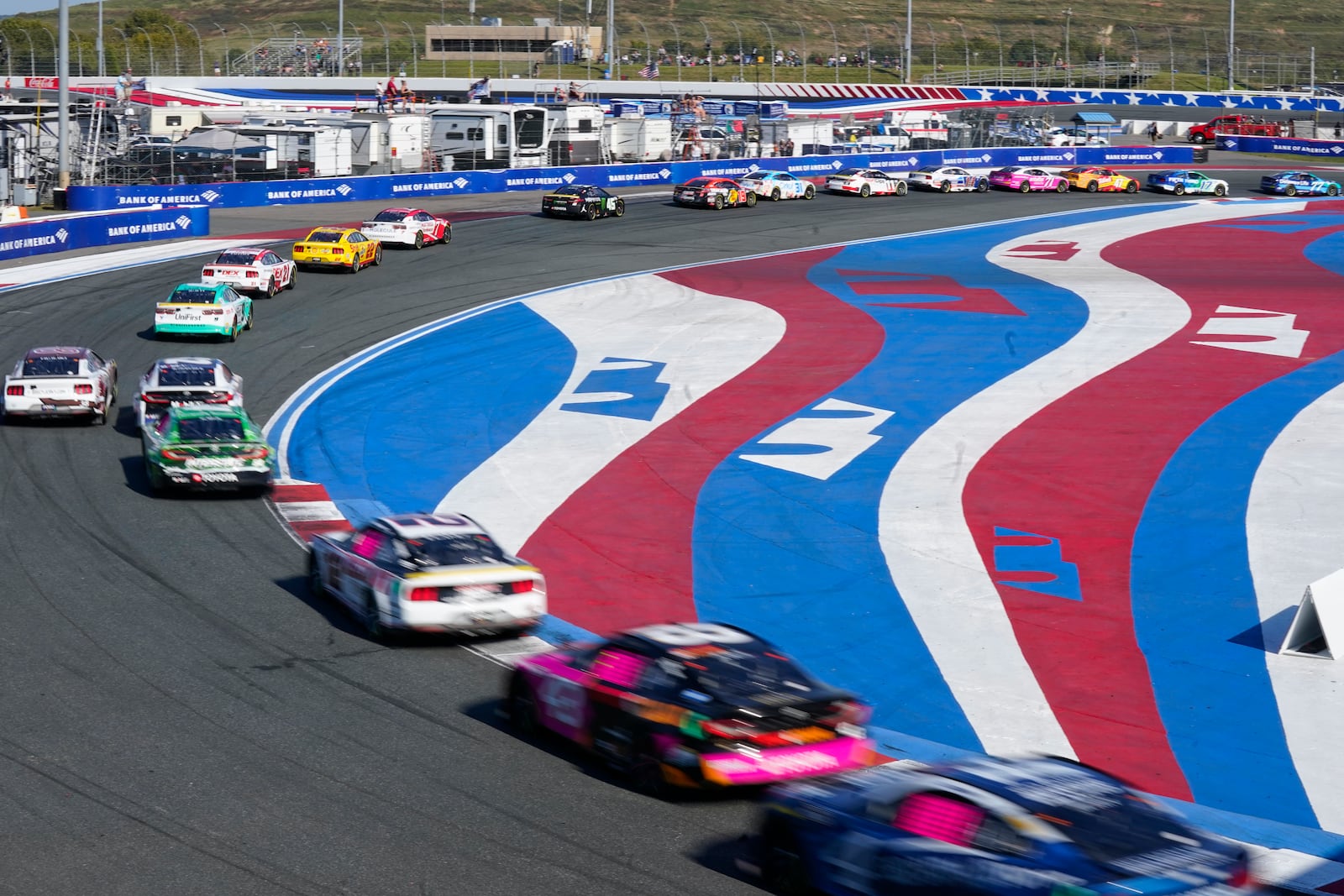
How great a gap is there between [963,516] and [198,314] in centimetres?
1840

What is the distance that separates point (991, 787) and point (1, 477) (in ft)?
60.4

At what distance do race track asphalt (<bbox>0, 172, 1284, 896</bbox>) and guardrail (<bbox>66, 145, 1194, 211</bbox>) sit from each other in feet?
82.5

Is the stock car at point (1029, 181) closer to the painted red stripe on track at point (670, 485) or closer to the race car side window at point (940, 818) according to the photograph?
the painted red stripe on track at point (670, 485)

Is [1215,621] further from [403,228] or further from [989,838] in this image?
[403,228]

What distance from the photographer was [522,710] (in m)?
13.0

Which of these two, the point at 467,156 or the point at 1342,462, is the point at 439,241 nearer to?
the point at 467,156

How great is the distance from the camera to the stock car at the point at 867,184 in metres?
60.3

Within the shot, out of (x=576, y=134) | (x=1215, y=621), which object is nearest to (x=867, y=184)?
(x=576, y=134)

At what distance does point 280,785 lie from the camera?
11.6 m

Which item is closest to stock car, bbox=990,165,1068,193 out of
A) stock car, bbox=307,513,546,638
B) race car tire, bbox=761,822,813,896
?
stock car, bbox=307,513,546,638

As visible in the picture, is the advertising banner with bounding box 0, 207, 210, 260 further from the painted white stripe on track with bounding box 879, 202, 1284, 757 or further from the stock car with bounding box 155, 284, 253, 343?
the painted white stripe on track with bounding box 879, 202, 1284, 757

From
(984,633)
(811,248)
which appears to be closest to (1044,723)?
(984,633)

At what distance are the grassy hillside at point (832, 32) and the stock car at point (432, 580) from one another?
367 feet

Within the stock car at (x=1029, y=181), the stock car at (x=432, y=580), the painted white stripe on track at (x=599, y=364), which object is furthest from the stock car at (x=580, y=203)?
the stock car at (x=432, y=580)
